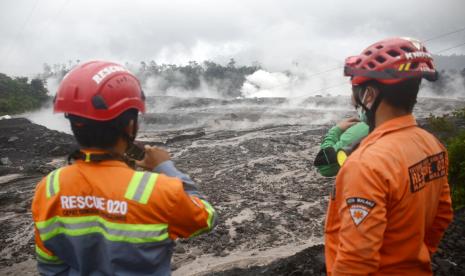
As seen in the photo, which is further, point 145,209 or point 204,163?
point 204,163

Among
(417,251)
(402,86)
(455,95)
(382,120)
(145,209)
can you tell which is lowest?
(455,95)

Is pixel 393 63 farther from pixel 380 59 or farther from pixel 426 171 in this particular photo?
pixel 426 171

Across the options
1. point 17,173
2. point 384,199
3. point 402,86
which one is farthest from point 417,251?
point 17,173

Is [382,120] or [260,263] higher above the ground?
[382,120]

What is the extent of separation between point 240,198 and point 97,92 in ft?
22.3

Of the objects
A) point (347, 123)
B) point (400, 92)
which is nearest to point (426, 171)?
point (400, 92)

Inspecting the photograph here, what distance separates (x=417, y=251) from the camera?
1.63m

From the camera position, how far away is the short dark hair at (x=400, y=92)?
1.68 m

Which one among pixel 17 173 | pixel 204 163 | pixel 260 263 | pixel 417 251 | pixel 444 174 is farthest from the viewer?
pixel 204 163

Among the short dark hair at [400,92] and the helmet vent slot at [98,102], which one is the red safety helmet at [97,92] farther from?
the short dark hair at [400,92]

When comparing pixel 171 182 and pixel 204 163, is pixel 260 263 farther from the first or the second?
pixel 204 163

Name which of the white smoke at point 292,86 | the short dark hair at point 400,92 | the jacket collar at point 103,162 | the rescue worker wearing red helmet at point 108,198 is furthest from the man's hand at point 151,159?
the white smoke at point 292,86

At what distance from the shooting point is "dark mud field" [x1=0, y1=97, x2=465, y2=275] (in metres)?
4.80

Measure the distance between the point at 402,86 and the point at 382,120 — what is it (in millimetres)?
175
